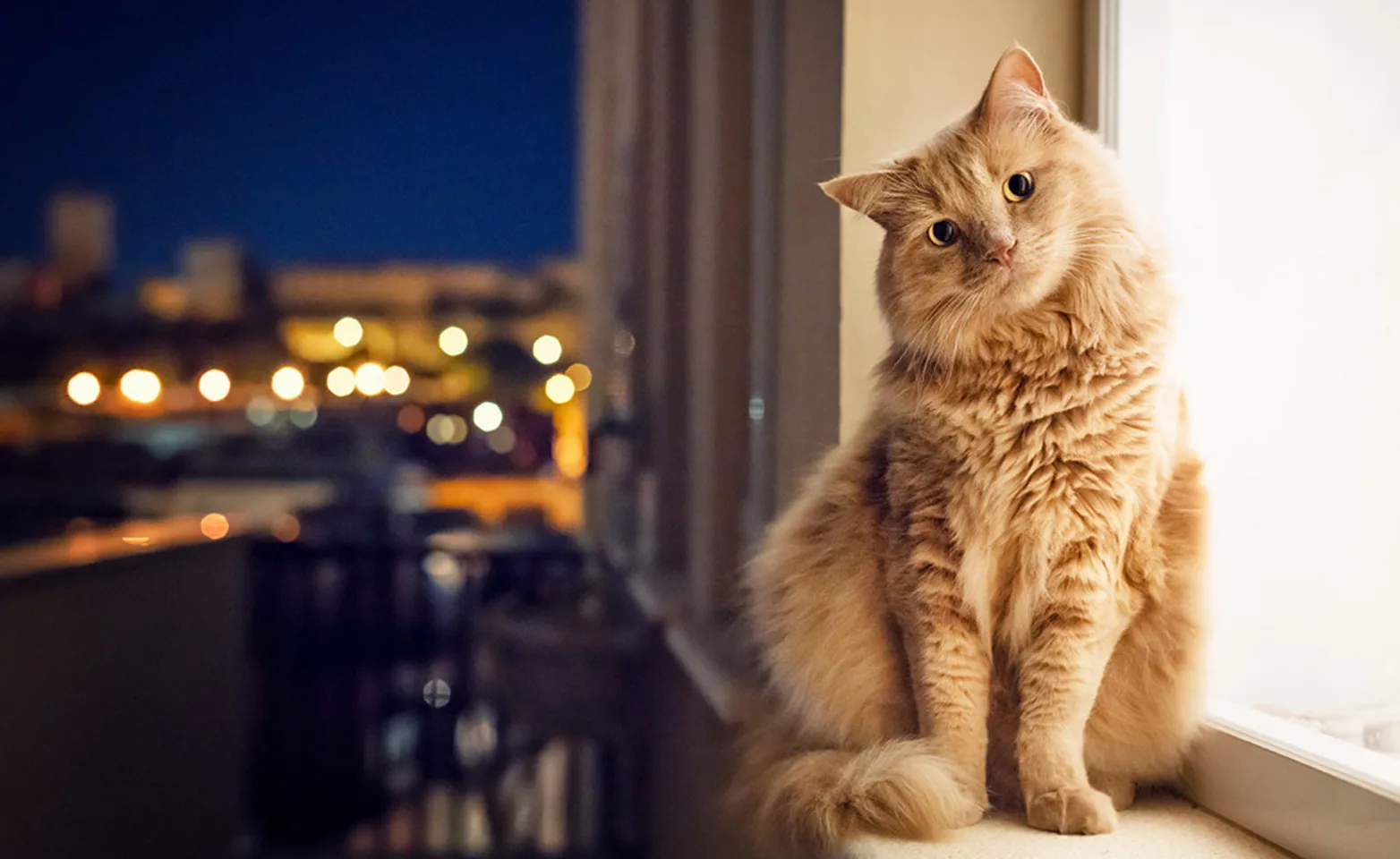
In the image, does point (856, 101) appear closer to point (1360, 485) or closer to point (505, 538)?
point (1360, 485)

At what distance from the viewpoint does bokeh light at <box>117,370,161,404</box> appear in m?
2.39

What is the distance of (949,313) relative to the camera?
591mm

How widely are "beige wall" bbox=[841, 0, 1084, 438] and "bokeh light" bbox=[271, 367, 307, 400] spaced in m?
1.80

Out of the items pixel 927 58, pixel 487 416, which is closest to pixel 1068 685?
pixel 927 58

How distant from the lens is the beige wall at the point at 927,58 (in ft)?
2.78

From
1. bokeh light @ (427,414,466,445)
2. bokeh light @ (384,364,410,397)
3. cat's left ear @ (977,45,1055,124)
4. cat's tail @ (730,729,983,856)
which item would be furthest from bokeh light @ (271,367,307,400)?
cat's left ear @ (977,45,1055,124)

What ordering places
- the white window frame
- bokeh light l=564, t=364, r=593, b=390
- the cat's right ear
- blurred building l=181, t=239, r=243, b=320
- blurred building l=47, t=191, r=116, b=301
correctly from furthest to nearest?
blurred building l=47, t=191, r=116, b=301 < bokeh light l=564, t=364, r=593, b=390 < blurred building l=181, t=239, r=243, b=320 < the cat's right ear < the white window frame

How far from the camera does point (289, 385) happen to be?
229cm

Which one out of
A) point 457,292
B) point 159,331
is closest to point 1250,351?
point 457,292

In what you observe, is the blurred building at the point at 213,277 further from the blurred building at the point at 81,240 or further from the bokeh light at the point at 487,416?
the bokeh light at the point at 487,416

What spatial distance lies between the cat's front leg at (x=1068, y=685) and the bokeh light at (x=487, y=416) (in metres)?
1.83

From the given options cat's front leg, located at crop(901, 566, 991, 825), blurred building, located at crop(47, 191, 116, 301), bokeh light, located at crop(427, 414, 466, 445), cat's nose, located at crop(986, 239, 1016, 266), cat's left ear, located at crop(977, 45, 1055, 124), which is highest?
blurred building, located at crop(47, 191, 116, 301)

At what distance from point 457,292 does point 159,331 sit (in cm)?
78

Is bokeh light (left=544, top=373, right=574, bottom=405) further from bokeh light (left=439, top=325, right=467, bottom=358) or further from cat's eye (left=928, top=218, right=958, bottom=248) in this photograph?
cat's eye (left=928, top=218, right=958, bottom=248)
